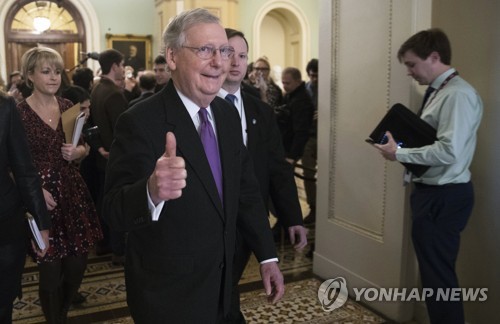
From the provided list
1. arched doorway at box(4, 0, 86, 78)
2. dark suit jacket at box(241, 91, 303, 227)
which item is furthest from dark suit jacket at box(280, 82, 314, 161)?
arched doorway at box(4, 0, 86, 78)

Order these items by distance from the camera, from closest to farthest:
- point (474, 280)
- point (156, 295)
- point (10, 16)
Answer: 1. point (156, 295)
2. point (474, 280)
3. point (10, 16)

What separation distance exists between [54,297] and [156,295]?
144 centimetres

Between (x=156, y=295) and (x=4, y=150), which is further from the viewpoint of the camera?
(x=4, y=150)

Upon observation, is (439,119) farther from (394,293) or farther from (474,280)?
(394,293)

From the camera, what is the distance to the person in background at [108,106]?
386 cm

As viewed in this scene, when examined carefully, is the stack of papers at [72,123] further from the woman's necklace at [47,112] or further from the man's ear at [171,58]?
the man's ear at [171,58]

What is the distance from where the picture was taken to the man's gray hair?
154 centimetres

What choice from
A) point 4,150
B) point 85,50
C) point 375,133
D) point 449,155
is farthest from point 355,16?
point 85,50

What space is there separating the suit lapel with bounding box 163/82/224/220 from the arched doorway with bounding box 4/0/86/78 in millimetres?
9769

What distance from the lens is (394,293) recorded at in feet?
10.2

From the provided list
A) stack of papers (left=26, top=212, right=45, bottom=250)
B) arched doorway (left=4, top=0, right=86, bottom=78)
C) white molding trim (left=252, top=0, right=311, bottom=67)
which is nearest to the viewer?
stack of papers (left=26, top=212, right=45, bottom=250)

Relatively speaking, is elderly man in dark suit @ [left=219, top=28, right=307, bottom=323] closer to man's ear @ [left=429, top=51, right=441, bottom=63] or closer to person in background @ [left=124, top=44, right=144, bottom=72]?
man's ear @ [left=429, top=51, right=441, bottom=63]

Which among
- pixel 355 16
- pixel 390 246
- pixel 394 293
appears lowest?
pixel 394 293

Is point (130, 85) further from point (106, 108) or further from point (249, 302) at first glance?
point (249, 302)
